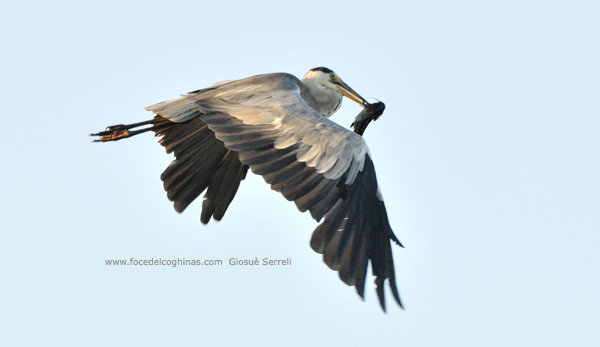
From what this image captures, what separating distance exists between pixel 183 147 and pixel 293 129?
6.02 ft

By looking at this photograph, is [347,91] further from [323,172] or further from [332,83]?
[323,172]

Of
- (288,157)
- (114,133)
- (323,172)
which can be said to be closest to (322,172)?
(323,172)

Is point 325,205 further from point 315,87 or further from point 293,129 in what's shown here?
point 315,87

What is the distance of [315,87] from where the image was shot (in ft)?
36.7

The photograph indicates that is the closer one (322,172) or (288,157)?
(322,172)

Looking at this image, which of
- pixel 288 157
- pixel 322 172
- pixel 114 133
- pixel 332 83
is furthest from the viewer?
pixel 332 83

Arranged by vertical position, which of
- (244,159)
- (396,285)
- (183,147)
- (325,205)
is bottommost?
(396,285)

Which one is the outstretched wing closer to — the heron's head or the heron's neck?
the heron's neck

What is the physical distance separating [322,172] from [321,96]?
2915mm

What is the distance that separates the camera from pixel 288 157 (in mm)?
8609

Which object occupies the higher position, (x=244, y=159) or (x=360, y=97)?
(x=360, y=97)

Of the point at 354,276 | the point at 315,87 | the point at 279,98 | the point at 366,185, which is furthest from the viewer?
the point at 315,87

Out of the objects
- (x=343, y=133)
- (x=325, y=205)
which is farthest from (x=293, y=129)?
(x=325, y=205)

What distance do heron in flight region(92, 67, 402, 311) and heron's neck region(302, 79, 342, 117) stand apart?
1 cm
